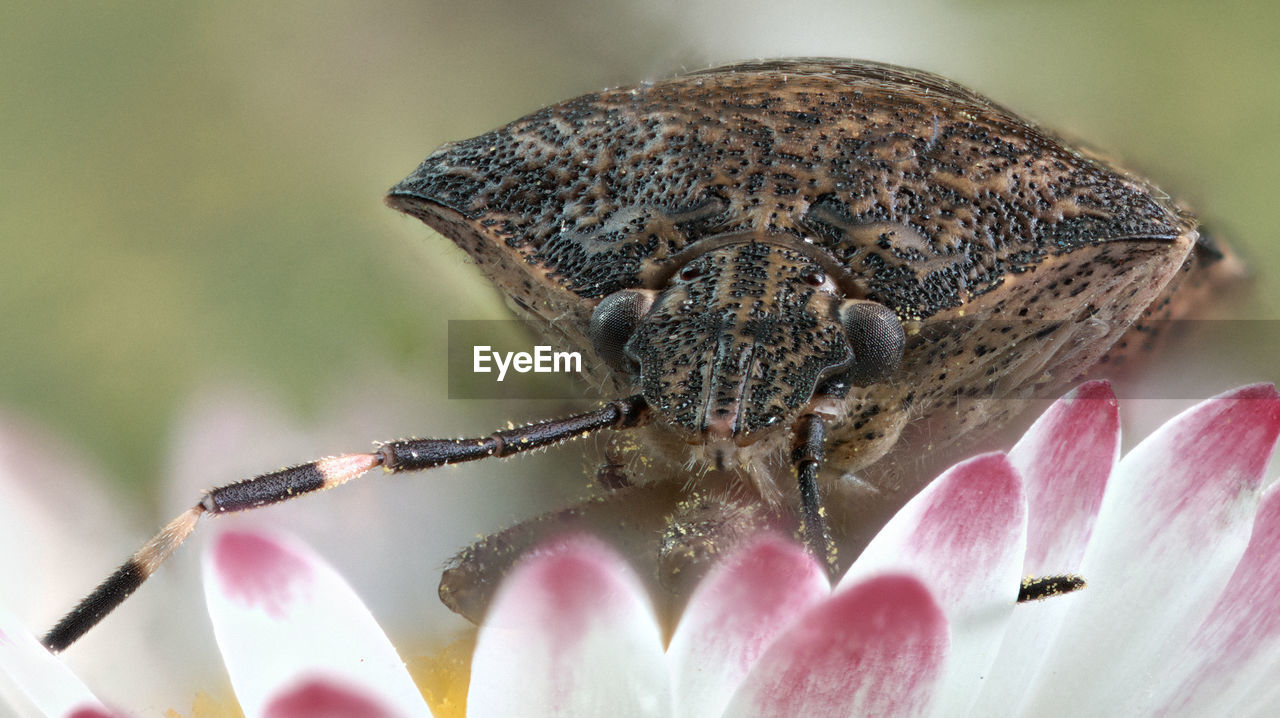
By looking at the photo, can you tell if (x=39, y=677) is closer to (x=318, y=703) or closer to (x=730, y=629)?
(x=318, y=703)

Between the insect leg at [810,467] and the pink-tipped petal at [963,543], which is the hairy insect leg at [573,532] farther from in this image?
the pink-tipped petal at [963,543]

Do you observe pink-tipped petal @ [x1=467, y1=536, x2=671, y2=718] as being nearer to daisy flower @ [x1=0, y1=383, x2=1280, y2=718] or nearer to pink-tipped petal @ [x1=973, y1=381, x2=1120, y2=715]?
daisy flower @ [x1=0, y1=383, x2=1280, y2=718]

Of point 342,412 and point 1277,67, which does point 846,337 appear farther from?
point 1277,67

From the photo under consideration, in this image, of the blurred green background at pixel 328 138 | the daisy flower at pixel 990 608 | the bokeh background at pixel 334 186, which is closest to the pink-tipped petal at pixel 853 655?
the daisy flower at pixel 990 608

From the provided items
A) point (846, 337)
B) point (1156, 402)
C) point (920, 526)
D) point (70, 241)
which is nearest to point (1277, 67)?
point (1156, 402)

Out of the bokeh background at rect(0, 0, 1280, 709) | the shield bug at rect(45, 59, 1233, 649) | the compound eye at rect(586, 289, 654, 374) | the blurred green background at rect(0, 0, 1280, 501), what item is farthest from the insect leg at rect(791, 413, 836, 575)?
the blurred green background at rect(0, 0, 1280, 501)
